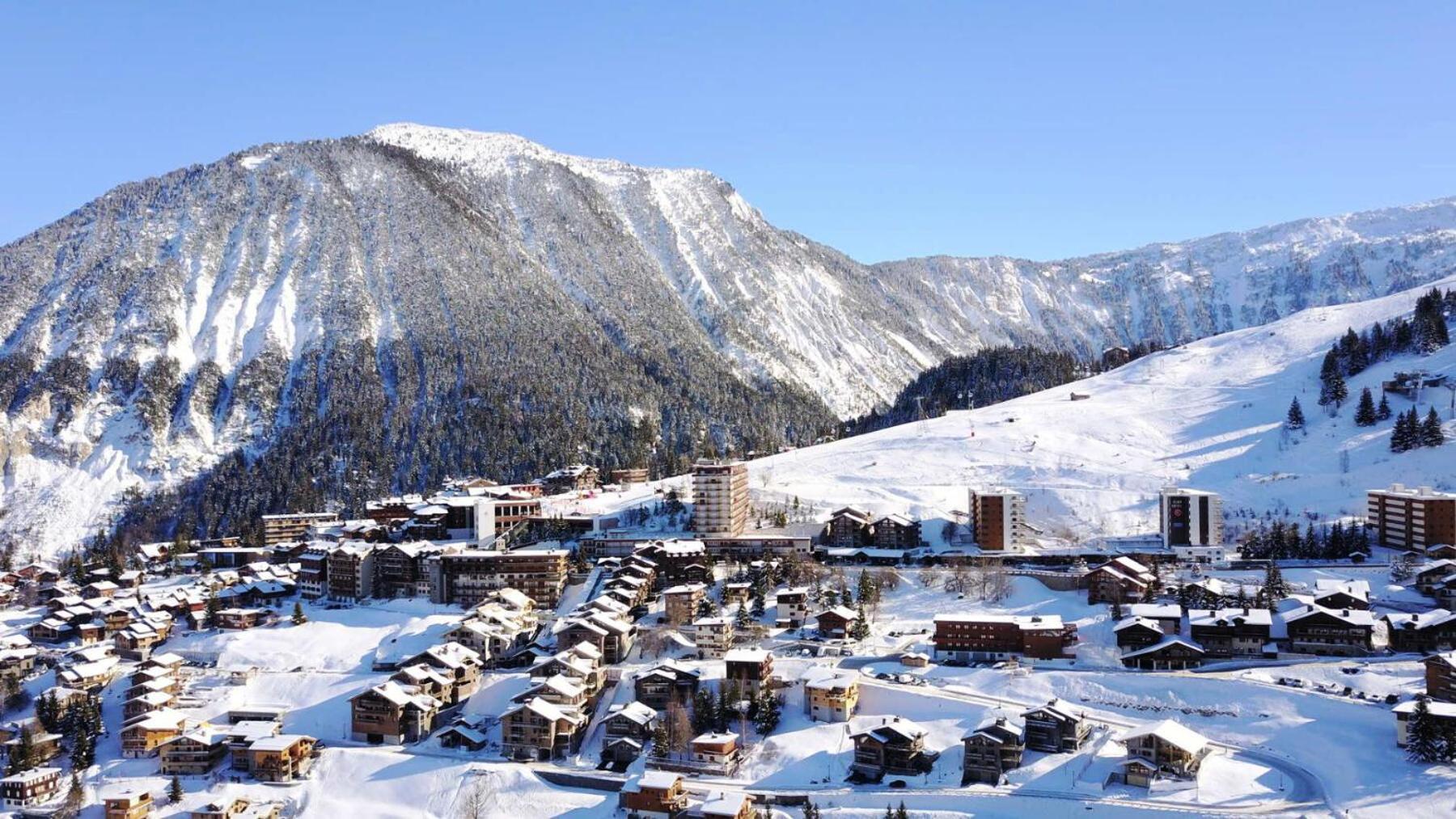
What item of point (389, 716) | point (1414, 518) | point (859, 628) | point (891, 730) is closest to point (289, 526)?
point (389, 716)

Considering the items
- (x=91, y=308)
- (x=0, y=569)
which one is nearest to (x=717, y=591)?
(x=0, y=569)

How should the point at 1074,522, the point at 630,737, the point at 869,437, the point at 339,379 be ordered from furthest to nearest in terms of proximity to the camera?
1. the point at 339,379
2. the point at 869,437
3. the point at 1074,522
4. the point at 630,737

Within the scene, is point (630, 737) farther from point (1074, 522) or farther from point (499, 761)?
point (1074, 522)

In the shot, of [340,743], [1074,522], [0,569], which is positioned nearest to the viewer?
[340,743]

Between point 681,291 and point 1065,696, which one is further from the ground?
point 681,291

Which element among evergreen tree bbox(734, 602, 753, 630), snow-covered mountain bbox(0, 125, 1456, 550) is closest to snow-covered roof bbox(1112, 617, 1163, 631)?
evergreen tree bbox(734, 602, 753, 630)

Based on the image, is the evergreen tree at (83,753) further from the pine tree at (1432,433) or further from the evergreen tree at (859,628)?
the pine tree at (1432,433)
